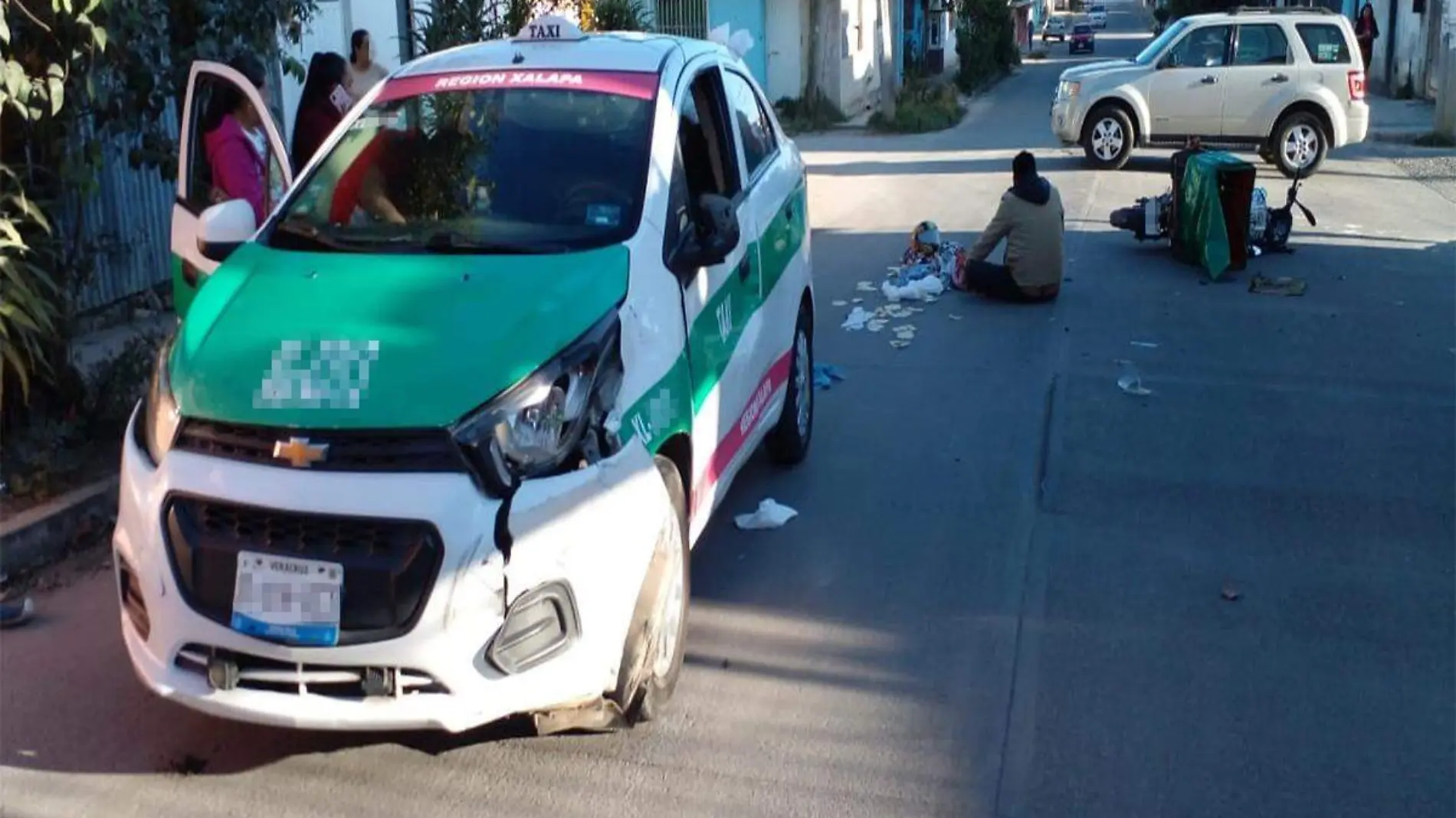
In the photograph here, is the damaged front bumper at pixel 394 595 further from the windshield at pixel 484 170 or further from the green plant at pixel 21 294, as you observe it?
the green plant at pixel 21 294

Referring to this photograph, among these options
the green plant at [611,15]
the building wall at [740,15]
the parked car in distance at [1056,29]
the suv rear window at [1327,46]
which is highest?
the parked car in distance at [1056,29]

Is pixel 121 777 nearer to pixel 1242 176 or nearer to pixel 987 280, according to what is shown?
pixel 987 280

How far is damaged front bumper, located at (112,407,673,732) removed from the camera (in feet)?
12.5

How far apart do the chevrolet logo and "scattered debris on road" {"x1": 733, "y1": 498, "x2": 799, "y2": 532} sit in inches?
111

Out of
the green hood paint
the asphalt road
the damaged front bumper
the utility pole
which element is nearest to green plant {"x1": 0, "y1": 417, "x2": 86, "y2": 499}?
the asphalt road

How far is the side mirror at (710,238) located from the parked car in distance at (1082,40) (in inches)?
2254

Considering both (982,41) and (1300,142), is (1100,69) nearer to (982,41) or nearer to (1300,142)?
(1300,142)

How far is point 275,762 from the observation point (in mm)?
4453

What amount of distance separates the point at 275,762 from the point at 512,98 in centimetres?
252

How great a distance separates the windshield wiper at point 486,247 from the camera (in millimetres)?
4812

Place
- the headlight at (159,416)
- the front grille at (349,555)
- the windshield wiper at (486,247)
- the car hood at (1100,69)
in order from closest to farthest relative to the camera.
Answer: the front grille at (349,555)
the headlight at (159,416)
the windshield wiper at (486,247)
the car hood at (1100,69)

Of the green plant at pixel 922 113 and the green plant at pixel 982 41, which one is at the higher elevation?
the green plant at pixel 982 41

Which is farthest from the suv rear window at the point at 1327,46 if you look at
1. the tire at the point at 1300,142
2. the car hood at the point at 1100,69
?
the car hood at the point at 1100,69

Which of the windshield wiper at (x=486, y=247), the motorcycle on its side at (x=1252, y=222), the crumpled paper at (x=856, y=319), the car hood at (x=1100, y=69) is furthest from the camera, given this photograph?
the car hood at (x=1100, y=69)
